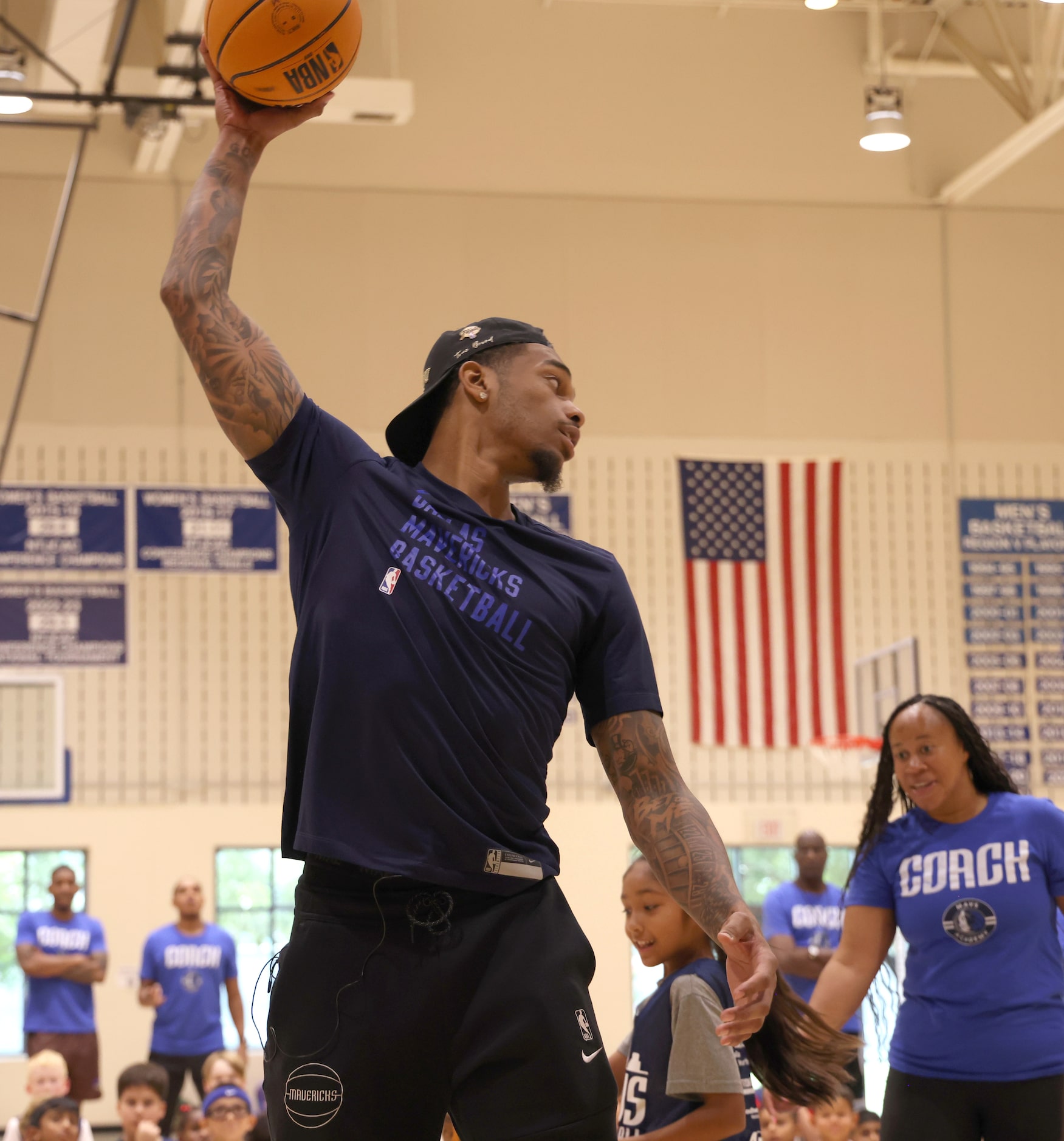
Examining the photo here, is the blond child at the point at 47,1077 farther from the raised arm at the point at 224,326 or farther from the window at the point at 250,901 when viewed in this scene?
the raised arm at the point at 224,326

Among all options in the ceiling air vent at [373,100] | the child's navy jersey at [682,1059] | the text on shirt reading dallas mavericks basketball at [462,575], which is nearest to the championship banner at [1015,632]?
the ceiling air vent at [373,100]

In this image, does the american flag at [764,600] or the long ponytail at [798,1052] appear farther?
the american flag at [764,600]

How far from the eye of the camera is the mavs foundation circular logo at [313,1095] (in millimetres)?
2230

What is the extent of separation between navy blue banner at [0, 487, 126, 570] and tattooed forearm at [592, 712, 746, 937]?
36.5ft

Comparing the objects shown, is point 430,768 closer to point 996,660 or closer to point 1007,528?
point 996,660

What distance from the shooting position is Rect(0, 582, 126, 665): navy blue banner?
1296 cm

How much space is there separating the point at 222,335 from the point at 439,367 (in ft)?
1.54

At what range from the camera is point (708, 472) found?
553 inches

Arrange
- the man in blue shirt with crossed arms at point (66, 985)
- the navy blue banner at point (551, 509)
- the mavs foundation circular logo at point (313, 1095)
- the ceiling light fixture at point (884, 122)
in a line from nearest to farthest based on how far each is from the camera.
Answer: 1. the mavs foundation circular logo at point (313, 1095)
2. the man in blue shirt with crossed arms at point (66, 985)
3. the ceiling light fixture at point (884, 122)
4. the navy blue banner at point (551, 509)

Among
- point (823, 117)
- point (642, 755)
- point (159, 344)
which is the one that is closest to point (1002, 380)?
point (823, 117)

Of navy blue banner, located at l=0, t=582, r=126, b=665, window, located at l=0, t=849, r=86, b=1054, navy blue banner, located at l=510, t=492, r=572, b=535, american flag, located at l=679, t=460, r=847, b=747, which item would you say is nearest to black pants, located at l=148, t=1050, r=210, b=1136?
window, located at l=0, t=849, r=86, b=1054

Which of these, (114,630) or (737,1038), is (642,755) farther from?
(114,630)

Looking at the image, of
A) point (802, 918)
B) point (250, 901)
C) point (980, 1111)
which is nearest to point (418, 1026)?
point (980, 1111)

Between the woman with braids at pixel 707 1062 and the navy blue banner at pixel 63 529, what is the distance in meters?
10.2
